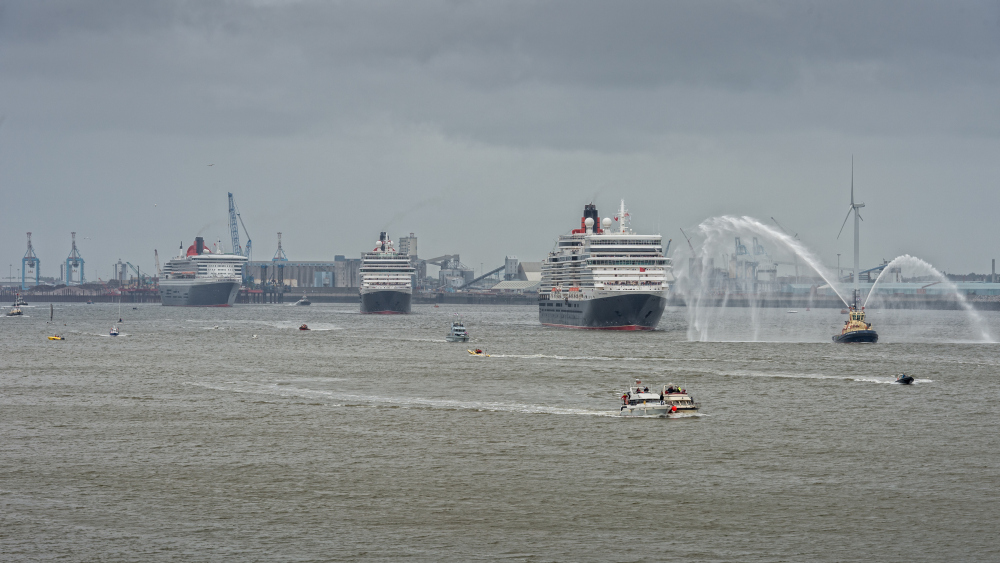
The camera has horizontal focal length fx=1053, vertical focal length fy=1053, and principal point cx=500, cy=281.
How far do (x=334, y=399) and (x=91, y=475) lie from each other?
106 ft

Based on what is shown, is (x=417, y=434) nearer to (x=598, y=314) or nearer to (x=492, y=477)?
(x=492, y=477)

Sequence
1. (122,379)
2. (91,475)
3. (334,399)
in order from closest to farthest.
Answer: (91,475) → (334,399) → (122,379)

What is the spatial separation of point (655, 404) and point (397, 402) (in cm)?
2021

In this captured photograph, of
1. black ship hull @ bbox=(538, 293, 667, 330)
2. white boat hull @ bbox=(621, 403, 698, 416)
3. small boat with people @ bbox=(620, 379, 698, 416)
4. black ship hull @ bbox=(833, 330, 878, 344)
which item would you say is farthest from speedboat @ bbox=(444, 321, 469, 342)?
white boat hull @ bbox=(621, 403, 698, 416)

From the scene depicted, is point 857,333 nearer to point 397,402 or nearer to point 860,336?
point 860,336

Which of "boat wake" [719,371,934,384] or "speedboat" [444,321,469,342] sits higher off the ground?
"speedboat" [444,321,469,342]

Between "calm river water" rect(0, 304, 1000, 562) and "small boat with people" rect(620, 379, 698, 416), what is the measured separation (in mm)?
1555

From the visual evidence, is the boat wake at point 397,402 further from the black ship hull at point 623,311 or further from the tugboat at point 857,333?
the black ship hull at point 623,311

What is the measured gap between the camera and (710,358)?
401 ft

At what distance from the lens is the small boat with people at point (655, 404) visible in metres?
72.2

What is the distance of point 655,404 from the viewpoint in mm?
72500

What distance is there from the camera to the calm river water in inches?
1575

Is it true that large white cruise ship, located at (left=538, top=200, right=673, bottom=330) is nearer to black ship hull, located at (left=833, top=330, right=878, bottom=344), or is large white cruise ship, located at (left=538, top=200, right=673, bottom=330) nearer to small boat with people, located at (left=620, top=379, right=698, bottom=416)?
black ship hull, located at (left=833, top=330, right=878, bottom=344)

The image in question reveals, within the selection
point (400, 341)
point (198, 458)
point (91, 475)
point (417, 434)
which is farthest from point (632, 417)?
point (400, 341)
